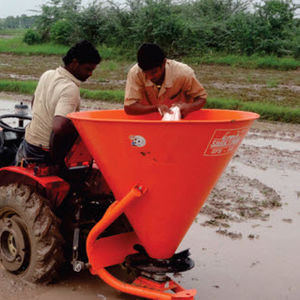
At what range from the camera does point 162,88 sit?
3.58 meters

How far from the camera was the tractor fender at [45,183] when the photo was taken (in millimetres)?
3337

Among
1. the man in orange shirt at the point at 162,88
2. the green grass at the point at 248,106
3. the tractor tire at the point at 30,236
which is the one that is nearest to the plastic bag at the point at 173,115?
the man in orange shirt at the point at 162,88

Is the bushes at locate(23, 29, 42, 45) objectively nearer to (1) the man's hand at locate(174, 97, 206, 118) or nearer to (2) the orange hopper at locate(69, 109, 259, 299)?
(1) the man's hand at locate(174, 97, 206, 118)

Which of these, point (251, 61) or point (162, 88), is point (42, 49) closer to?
point (251, 61)

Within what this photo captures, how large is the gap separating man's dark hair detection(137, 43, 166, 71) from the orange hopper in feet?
1.90

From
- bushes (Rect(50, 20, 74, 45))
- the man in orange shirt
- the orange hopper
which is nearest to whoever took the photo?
the orange hopper

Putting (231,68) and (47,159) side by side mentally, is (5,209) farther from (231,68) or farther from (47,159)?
(231,68)

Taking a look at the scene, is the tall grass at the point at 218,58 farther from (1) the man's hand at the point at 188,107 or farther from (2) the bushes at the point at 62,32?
(1) the man's hand at the point at 188,107

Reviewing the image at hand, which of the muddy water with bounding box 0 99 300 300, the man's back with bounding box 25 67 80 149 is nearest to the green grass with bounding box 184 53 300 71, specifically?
the muddy water with bounding box 0 99 300 300

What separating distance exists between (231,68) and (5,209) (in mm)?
16418

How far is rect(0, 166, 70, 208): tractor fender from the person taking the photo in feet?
10.9

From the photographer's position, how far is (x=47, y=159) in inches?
138

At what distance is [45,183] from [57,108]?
20.0 inches

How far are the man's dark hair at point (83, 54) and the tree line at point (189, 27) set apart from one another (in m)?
16.9
